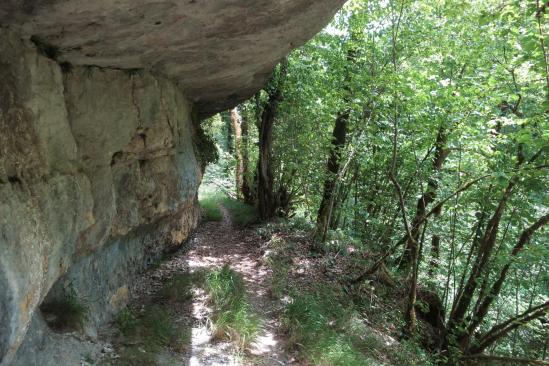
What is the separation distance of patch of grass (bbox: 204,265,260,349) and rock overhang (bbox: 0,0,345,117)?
3350 mm

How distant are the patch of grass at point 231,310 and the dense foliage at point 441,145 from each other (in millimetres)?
2896

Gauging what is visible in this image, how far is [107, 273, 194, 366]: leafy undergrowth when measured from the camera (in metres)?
4.29

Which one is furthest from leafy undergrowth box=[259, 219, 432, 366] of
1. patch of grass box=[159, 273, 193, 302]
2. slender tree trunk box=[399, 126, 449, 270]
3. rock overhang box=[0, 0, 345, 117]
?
rock overhang box=[0, 0, 345, 117]

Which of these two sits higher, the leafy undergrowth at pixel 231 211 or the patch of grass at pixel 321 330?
the leafy undergrowth at pixel 231 211

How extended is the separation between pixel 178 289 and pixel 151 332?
128 cm

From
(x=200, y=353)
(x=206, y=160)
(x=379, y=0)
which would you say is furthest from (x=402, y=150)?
(x=200, y=353)

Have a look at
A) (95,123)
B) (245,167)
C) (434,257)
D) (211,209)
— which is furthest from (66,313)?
(245,167)

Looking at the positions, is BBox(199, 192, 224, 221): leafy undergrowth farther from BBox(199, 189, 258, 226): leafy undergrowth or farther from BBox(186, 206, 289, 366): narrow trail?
BBox(186, 206, 289, 366): narrow trail

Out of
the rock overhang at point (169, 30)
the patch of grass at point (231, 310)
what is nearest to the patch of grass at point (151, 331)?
the patch of grass at point (231, 310)

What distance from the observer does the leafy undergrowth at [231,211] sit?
1214 centimetres

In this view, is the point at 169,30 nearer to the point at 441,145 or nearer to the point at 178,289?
the point at 178,289

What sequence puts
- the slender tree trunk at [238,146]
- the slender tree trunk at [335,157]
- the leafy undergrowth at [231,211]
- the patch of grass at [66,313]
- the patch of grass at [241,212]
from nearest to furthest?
1. the patch of grass at [66,313]
2. the slender tree trunk at [335,157]
3. the patch of grass at [241,212]
4. the leafy undergrowth at [231,211]
5. the slender tree trunk at [238,146]

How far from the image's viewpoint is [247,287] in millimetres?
6930

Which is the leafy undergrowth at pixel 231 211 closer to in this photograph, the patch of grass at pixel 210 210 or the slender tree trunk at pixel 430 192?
the patch of grass at pixel 210 210
